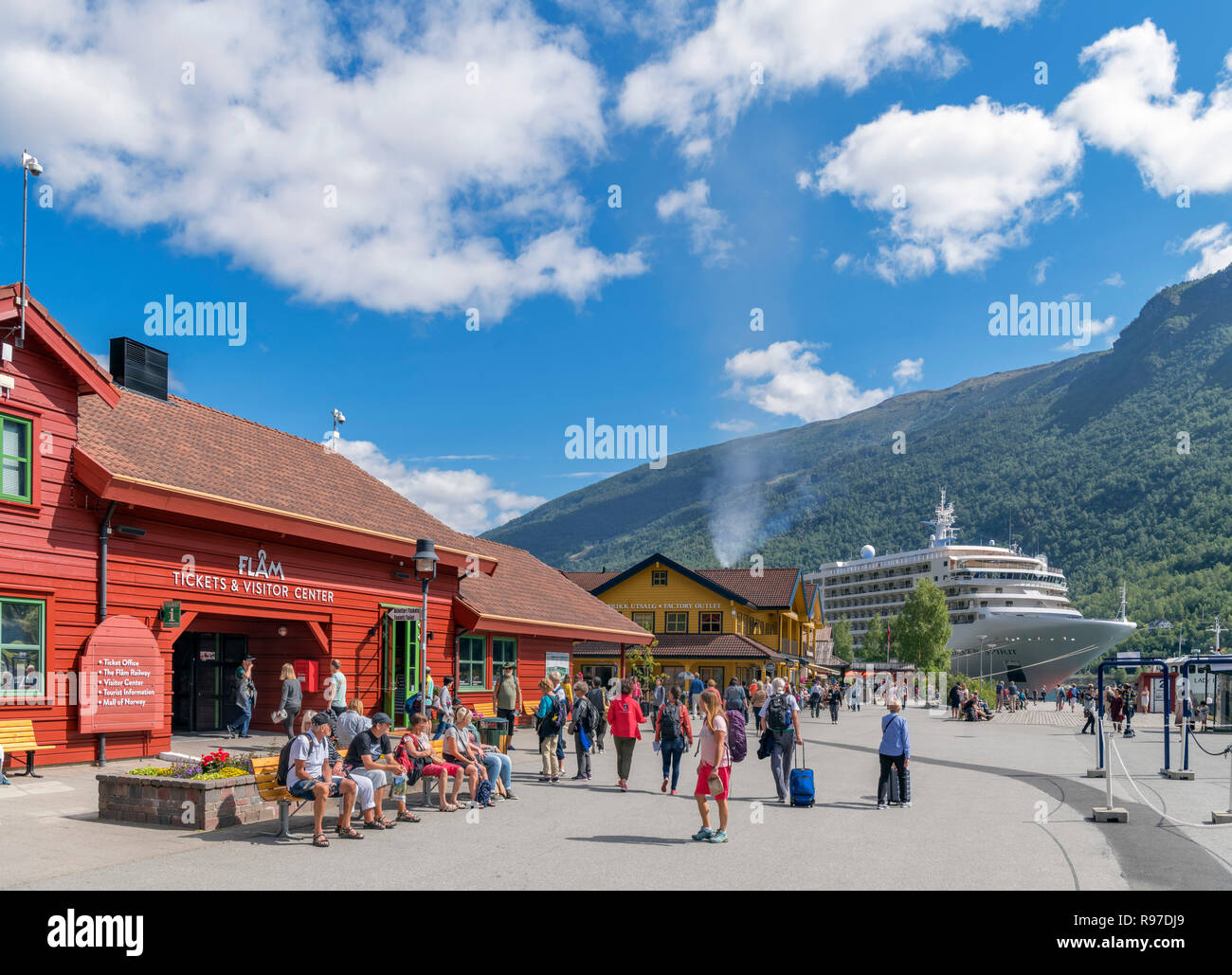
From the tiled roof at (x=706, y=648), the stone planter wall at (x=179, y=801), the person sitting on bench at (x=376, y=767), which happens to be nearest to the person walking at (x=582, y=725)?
the person sitting on bench at (x=376, y=767)

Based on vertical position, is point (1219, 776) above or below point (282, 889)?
below

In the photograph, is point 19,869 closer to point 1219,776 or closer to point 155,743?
point 155,743

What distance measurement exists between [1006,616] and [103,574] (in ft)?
341

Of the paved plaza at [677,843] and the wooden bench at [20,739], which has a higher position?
the wooden bench at [20,739]

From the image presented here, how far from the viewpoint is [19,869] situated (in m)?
8.42

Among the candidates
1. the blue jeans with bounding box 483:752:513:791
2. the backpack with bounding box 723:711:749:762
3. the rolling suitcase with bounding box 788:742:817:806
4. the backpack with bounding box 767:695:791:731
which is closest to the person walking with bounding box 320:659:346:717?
the blue jeans with bounding box 483:752:513:791

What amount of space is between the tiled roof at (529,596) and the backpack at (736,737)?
10937 millimetres

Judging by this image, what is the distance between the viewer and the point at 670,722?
15.2 meters

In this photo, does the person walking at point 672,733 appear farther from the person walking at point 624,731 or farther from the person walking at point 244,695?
the person walking at point 244,695

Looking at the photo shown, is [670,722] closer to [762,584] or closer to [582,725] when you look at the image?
[582,725]

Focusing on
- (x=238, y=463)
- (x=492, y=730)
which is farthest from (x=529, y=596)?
(x=492, y=730)

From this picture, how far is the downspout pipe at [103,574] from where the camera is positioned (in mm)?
15102
